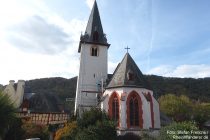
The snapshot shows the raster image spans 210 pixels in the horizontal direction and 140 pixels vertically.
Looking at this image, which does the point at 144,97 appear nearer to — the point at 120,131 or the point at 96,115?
the point at 120,131

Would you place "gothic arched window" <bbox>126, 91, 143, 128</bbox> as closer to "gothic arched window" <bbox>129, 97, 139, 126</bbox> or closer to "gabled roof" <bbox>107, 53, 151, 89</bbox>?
"gothic arched window" <bbox>129, 97, 139, 126</bbox>

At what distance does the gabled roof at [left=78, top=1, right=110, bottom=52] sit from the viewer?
133ft

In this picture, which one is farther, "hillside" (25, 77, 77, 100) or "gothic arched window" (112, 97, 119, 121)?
"hillside" (25, 77, 77, 100)

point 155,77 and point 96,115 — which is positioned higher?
point 155,77

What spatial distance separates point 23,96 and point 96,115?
25.8 metres

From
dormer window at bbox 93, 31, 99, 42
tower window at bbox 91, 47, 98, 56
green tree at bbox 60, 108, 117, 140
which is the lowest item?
green tree at bbox 60, 108, 117, 140

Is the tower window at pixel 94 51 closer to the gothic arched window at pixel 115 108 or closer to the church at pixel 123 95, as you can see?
the church at pixel 123 95

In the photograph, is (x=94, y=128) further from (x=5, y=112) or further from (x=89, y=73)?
(x=89, y=73)

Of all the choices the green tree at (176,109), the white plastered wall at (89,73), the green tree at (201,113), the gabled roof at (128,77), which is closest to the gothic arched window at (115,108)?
the gabled roof at (128,77)

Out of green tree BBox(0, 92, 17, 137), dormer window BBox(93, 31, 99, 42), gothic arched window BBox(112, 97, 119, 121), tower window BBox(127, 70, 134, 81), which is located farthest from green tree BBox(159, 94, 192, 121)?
green tree BBox(0, 92, 17, 137)

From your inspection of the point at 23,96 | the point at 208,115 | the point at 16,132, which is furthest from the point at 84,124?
the point at 208,115

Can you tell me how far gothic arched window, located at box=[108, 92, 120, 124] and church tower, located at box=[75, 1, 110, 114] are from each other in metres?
6.66

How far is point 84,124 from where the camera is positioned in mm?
26203

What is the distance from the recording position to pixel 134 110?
30375 millimetres
